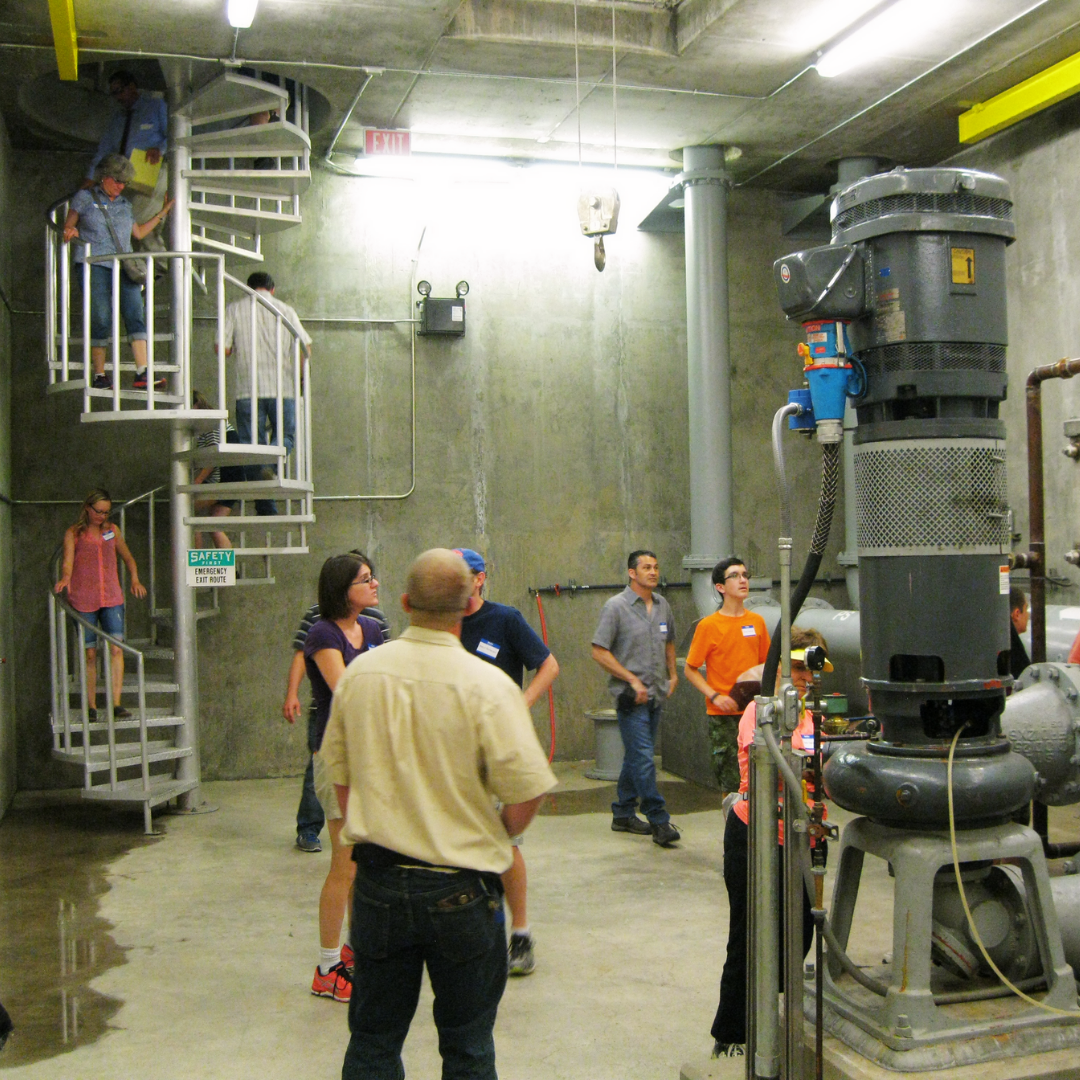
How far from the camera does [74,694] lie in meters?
7.97

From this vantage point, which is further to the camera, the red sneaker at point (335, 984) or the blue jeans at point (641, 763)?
the blue jeans at point (641, 763)

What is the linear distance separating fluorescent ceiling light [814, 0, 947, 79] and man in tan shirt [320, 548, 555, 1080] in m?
5.99

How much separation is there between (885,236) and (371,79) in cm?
573

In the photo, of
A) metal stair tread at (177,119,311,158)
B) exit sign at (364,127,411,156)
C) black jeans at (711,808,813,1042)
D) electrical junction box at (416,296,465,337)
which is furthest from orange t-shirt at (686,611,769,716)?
exit sign at (364,127,411,156)

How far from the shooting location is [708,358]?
9.32 m

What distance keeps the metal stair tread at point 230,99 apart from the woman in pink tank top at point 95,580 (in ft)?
8.88

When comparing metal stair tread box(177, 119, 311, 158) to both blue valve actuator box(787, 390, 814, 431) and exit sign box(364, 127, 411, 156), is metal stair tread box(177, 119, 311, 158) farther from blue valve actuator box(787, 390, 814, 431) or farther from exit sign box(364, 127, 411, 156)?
blue valve actuator box(787, 390, 814, 431)

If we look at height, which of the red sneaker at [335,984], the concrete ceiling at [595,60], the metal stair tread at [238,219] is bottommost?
the red sneaker at [335,984]

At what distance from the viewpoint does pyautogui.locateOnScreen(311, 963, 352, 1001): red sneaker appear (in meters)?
4.18

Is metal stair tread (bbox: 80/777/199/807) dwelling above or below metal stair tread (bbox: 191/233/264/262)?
below

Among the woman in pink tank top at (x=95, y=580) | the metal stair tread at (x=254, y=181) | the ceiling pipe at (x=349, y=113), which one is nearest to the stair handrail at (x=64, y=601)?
the woman in pink tank top at (x=95, y=580)

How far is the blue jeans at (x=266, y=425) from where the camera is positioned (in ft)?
25.7

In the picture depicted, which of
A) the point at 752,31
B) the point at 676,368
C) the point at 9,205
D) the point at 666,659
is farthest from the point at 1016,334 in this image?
the point at 9,205

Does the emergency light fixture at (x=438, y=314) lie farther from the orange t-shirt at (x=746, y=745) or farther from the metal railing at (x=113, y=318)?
the orange t-shirt at (x=746, y=745)
